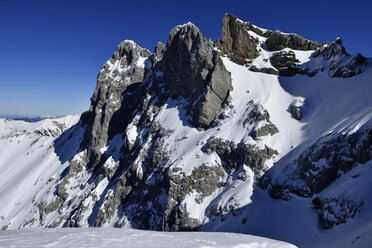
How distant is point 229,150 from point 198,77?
24813mm

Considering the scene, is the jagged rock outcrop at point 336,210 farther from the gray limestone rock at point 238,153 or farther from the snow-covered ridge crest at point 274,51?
the snow-covered ridge crest at point 274,51

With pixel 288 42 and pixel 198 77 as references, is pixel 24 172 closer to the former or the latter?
pixel 198 77

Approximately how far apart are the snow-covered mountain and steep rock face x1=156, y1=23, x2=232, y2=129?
32cm

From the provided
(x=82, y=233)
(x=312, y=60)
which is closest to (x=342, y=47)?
(x=312, y=60)

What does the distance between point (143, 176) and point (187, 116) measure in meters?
19.6

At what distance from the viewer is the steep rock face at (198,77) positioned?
58.3 metres

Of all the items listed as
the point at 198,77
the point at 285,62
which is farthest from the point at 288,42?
the point at 198,77

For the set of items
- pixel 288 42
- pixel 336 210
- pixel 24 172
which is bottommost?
pixel 336 210

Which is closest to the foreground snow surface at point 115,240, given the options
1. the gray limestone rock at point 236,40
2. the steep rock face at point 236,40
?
the steep rock face at point 236,40

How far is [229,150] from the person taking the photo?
160 ft

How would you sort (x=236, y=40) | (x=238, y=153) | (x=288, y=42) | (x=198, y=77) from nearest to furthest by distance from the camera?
(x=238, y=153), (x=198, y=77), (x=236, y=40), (x=288, y=42)

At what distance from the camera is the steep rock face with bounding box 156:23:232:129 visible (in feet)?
191

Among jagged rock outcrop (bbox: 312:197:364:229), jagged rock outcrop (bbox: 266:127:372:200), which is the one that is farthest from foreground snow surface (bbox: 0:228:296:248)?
jagged rock outcrop (bbox: 266:127:372:200)

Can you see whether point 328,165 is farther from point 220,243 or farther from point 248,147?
point 220,243
